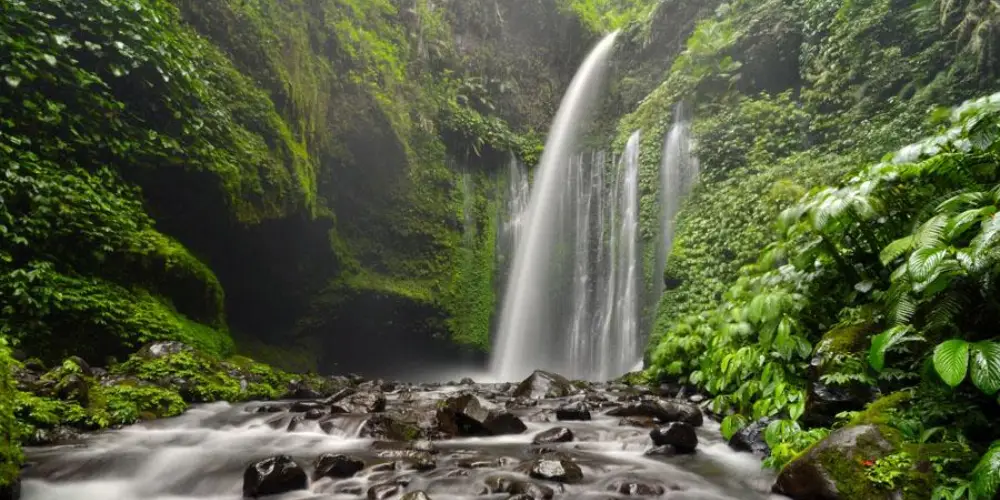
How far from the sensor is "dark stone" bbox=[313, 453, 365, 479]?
420 cm

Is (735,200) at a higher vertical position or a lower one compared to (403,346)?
higher

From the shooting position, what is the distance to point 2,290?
6.42m

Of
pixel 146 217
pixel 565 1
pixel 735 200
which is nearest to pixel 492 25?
pixel 565 1

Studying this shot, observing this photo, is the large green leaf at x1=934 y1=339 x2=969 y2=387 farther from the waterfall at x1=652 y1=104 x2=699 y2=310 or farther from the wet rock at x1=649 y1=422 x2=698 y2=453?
the waterfall at x1=652 y1=104 x2=699 y2=310

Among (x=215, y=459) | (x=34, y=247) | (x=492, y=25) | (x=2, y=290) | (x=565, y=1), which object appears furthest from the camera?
(x=565, y=1)

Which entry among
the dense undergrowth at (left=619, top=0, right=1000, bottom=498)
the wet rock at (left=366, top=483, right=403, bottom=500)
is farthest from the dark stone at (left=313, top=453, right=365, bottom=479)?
the dense undergrowth at (left=619, top=0, right=1000, bottom=498)

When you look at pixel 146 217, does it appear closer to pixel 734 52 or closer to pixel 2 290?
pixel 2 290

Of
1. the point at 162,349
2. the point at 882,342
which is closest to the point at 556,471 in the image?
the point at 882,342

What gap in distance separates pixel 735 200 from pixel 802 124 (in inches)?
101

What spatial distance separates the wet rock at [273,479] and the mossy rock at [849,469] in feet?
11.7

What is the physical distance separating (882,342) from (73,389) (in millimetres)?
7206

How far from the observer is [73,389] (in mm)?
5441

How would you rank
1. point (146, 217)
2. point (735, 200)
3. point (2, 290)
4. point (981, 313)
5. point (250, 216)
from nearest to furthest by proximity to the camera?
point (981, 313)
point (2, 290)
point (146, 217)
point (250, 216)
point (735, 200)

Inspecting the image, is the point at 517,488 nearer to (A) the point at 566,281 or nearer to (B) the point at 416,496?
(B) the point at 416,496
